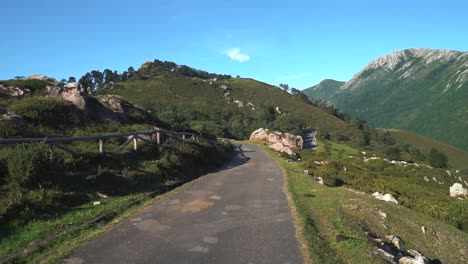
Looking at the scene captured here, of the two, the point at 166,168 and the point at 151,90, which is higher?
the point at 151,90

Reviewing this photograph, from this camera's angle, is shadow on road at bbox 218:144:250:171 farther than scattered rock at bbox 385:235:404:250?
Yes

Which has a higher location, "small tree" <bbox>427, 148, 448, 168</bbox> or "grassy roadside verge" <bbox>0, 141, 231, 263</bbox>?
"grassy roadside verge" <bbox>0, 141, 231, 263</bbox>

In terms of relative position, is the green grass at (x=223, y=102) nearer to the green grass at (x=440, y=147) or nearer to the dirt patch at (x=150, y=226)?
the green grass at (x=440, y=147)

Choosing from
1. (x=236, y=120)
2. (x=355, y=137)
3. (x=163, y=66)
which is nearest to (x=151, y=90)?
(x=236, y=120)

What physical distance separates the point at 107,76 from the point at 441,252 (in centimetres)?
16241

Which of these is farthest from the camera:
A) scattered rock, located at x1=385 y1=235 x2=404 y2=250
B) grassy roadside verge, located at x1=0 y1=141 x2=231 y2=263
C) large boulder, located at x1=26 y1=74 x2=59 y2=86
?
large boulder, located at x1=26 y1=74 x2=59 y2=86

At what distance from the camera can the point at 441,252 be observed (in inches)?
399

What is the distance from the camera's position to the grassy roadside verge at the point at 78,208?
247 inches

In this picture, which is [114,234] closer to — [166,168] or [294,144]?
[166,168]

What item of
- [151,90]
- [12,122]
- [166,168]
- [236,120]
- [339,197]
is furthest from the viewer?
[151,90]

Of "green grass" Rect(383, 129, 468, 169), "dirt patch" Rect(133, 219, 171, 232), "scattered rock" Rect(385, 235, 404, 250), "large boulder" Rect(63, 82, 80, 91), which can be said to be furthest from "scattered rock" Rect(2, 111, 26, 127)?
"green grass" Rect(383, 129, 468, 169)

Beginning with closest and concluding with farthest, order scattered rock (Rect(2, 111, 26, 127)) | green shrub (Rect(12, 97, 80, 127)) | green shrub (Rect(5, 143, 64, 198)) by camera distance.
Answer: green shrub (Rect(5, 143, 64, 198)), scattered rock (Rect(2, 111, 26, 127)), green shrub (Rect(12, 97, 80, 127))

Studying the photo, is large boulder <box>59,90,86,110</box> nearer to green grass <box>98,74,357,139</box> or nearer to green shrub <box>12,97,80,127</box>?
green shrub <box>12,97,80,127</box>

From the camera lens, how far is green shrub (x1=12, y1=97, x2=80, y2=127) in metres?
15.3
